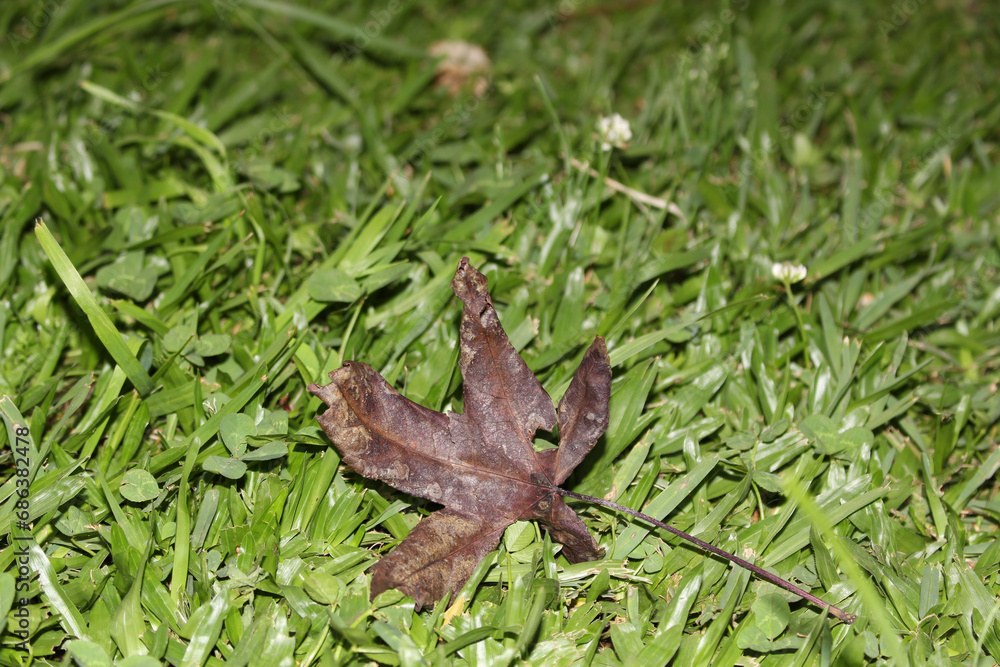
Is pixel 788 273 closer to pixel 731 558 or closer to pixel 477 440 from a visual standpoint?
pixel 731 558

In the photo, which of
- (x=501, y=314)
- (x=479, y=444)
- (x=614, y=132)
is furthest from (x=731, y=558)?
(x=614, y=132)

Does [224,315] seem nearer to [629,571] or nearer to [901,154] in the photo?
[629,571]

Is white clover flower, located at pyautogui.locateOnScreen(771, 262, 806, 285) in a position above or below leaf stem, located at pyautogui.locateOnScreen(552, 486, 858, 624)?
above

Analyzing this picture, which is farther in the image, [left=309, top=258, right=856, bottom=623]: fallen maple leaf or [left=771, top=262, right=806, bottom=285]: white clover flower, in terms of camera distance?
[left=771, top=262, right=806, bottom=285]: white clover flower

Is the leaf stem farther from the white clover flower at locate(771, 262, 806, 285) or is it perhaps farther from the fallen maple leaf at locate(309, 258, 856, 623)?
the white clover flower at locate(771, 262, 806, 285)

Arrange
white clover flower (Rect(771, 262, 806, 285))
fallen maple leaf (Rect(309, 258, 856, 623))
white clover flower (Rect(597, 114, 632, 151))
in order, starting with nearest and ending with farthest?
fallen maple leaf (Rect(309, 258, 856, 623))
white clover flower (Rect(771, 262, 806, 285))
white clover flower (Rect(597, 114, 632, 151))

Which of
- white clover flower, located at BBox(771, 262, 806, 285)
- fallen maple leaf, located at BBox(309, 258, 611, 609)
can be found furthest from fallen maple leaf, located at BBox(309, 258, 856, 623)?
white clover flower, located at BBox(771, 262, 806, 285)

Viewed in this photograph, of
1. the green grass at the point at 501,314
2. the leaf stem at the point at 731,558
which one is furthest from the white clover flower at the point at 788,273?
the leaf stem at the point at 731,558
